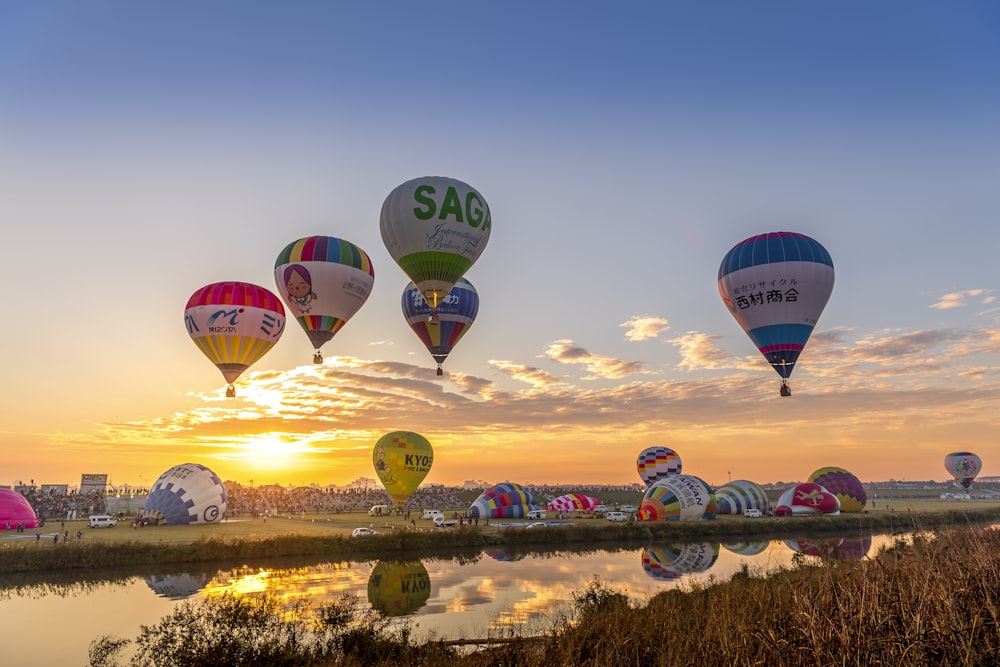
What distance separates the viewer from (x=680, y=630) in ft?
35.6

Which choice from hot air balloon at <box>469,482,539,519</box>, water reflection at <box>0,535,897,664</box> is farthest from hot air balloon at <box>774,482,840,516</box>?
hot air balloon at <box>469,482,539,519</box>

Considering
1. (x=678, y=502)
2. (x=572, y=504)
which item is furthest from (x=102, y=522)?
(x=678, y=502)

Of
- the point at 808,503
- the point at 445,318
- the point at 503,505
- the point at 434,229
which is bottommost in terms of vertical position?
the point at 808,503

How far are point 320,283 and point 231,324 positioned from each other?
5.46 m

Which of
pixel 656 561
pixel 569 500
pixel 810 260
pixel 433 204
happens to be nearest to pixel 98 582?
pixel 433 204

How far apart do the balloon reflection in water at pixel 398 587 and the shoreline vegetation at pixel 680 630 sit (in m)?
1.50

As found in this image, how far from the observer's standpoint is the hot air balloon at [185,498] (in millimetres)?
40906

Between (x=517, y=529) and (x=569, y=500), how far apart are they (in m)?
19.9

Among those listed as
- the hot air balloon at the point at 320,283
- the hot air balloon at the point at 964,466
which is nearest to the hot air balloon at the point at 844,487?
the hot air balloon at the point at 320,283

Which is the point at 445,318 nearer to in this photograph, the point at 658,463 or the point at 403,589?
the point at 403,589

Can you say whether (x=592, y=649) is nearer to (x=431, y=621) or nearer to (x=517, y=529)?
(x=431, y=621)

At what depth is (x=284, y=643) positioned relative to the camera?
530 inches

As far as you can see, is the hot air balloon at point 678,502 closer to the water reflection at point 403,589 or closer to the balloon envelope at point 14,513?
the water reflection at point 403,589

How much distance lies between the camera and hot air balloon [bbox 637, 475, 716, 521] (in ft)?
139
